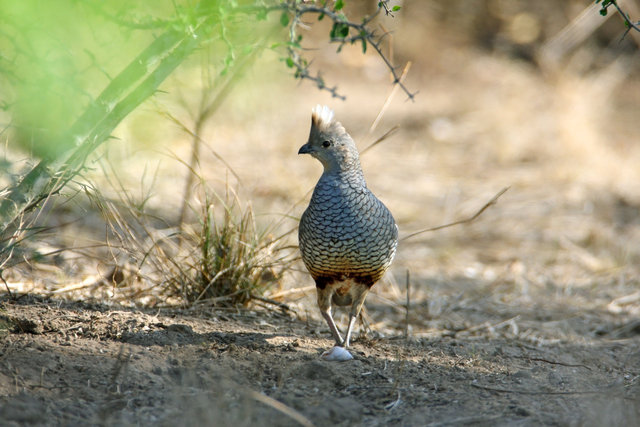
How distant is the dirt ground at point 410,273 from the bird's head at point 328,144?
0.62 metres

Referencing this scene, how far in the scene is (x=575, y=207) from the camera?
28.2 feet

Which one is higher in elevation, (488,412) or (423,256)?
(423,256)

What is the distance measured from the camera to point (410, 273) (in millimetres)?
6738

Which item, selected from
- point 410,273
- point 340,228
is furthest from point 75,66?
point 410,273

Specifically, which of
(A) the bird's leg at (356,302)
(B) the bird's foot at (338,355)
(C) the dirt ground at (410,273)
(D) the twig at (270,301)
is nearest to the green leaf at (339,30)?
(C) the dirt ground at (410,273)

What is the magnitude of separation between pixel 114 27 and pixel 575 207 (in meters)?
6.29

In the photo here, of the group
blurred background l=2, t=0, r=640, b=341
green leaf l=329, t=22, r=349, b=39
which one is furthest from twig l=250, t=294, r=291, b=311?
green leaf l=329, t=22, r=349, b=39

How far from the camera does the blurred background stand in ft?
17.5

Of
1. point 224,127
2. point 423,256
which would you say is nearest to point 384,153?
point 224,127

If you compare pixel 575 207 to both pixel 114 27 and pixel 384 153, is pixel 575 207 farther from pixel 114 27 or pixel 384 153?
pixel 114 27

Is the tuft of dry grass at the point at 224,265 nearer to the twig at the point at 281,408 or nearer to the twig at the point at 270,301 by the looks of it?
the twig at the point at 270,301

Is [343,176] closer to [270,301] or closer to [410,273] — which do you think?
[270,301]

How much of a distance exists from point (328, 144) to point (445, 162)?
6.18 metres

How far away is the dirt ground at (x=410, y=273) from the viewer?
321cm
